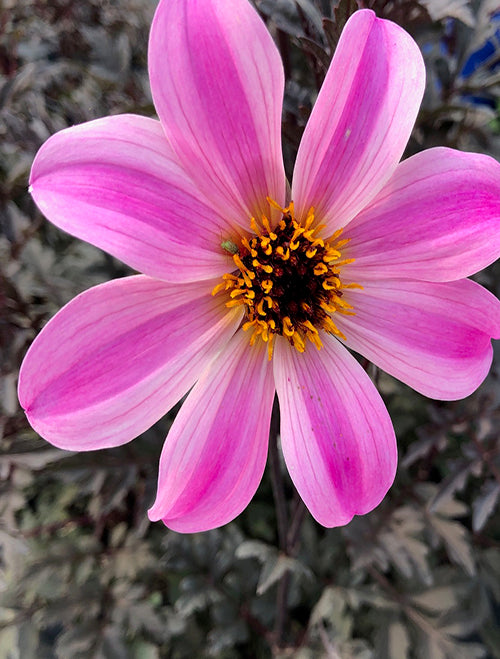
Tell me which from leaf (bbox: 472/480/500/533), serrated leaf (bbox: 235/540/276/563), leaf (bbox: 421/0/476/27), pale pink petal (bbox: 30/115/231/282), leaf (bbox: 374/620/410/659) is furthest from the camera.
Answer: leaf (bbox: 374/620/410/659)

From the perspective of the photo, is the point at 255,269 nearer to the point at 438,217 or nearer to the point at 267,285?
the point at 267,285

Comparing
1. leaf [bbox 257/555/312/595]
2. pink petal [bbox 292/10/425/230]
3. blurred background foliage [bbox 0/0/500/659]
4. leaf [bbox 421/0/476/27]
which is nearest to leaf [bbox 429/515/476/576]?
blurred background foliage [bbox 0/0/500/659]

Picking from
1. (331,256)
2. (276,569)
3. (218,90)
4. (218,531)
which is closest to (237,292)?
Result: (331,256)

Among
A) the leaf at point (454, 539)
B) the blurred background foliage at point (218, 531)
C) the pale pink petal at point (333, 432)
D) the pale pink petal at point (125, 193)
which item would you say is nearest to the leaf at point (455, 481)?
the blurred background foliage at point (218, 531)

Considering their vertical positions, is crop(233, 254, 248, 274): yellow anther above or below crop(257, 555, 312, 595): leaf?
above

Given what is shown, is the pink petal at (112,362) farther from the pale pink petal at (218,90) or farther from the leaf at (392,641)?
the leaf at (392,641)

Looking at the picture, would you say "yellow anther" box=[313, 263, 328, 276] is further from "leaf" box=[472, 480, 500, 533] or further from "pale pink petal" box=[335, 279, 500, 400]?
"leaf" box=[472, 480, 500, 533]

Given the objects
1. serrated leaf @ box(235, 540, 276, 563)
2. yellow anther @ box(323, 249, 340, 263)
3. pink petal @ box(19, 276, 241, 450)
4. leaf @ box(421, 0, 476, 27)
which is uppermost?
leaf @ box(421, 0, 476, 27)

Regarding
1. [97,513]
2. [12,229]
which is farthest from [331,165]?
[97,513]
